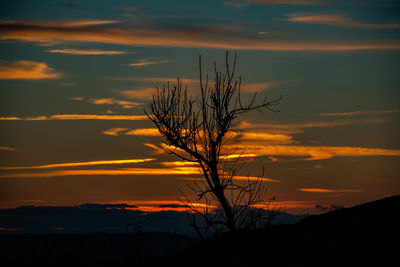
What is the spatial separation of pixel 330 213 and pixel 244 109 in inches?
201

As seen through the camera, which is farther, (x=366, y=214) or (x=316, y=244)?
(x=366, y=214)

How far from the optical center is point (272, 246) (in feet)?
36.2

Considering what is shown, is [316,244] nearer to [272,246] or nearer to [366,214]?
[272,246]

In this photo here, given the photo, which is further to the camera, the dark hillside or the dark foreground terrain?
the dark foreground terrain

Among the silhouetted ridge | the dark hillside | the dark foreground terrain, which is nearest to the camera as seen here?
the dark hillside

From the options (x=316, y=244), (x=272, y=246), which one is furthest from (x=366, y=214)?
(x=272, y=246)

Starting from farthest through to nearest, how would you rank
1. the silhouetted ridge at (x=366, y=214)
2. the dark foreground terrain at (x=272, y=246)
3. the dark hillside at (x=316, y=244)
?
the silhouetted ridge at (x=366, y=214)
the dark foreground terrain at (x=272, y=246)
the dark hillside at (x=316, y=244)

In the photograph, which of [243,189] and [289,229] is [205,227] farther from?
[289,229]

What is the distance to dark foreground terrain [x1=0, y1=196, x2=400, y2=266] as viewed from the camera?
32.5 ft

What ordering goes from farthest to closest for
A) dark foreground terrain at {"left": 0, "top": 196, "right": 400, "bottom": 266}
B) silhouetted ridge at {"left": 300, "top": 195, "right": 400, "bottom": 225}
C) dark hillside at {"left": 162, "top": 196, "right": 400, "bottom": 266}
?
silhouetted ridge at {"left": 300, "top": 195, "right": 400, "bottom": 225}, dark foreground terrain at {"left": 0, "top": 196, "right": 400, "bottom": 266}, dark hillside at {"left": 162, "top": 196, "right": 400, "bottom": 266}

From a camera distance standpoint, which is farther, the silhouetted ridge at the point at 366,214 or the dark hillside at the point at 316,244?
the silhouetted ridge at the point at 366,214

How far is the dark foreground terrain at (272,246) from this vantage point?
9.90m

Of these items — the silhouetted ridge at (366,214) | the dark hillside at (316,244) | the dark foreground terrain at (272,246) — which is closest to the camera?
the dark hillside at (316,244)

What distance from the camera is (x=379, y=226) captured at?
11234 millimetres
